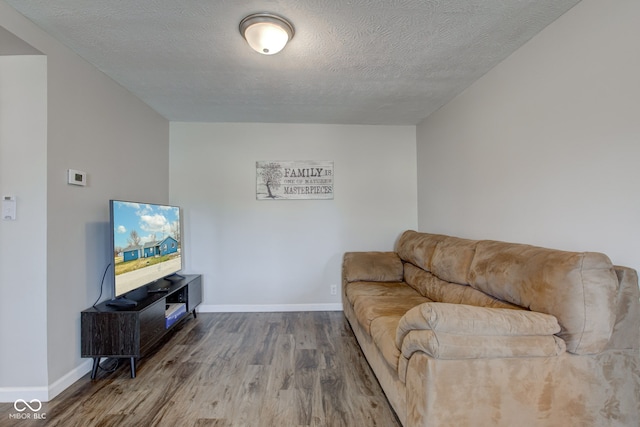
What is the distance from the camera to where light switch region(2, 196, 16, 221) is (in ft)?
6.01

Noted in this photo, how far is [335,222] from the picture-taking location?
12.1ft

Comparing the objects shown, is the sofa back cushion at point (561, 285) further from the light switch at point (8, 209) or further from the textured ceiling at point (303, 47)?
the light switch at point (8, 209)

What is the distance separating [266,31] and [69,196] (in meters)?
1.80

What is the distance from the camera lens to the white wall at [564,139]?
4.50ft

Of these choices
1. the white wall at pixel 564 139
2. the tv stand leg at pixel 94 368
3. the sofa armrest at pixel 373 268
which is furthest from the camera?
the sofa armrest at pixel 373 268

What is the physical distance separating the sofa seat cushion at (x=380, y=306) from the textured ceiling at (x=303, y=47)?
75.6 inches

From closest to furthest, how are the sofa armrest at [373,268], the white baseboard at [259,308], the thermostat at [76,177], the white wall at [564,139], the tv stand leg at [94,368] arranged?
the white wall at [564,139] < the thermostat at [76,177] < the tv stand leg at [94,368] < the sofa armrest at [373,268] < the white baseboard at [259,308]

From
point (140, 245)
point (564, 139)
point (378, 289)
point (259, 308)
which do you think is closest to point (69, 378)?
point (140, 245)

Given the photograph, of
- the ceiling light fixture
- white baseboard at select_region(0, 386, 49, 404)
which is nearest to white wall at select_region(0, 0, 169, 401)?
white baseboard at select_region(0, 386, 49, 404)

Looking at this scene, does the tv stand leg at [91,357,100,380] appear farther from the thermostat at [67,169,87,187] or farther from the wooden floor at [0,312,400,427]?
the thermostat at [67,169,87,187]

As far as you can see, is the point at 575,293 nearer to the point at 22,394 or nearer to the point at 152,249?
the point at 152,249

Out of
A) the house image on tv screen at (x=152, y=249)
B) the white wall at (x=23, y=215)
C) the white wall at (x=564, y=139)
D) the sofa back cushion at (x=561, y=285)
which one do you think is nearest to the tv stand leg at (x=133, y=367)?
the white wall at (x=23, y=215)

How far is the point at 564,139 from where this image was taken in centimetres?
168

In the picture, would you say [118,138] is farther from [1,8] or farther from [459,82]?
Answer: [459,82]
